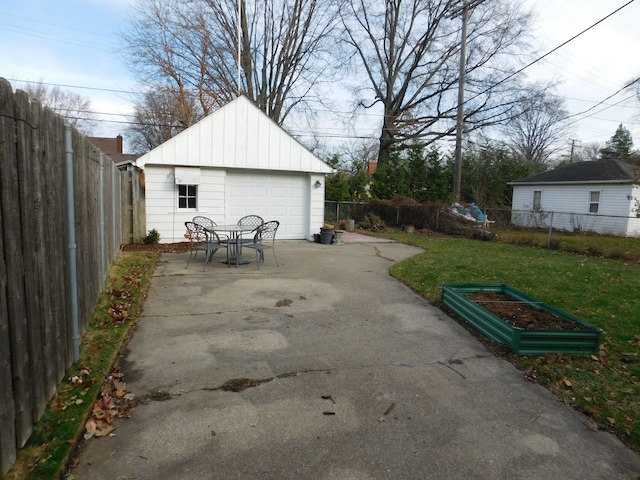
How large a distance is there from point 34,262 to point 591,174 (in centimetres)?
2348

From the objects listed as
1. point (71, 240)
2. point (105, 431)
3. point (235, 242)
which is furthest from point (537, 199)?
point (105, 431)

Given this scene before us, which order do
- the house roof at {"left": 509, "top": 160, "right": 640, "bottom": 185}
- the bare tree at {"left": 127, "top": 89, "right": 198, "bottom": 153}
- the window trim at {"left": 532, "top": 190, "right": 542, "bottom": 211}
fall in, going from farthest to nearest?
the bare tree at {"left": 127, "top": 89, "right": 198, "bottom": 153}, the window trim at {"left": 532, "top": 190, "right": 542, "bottom": 211}, the house roof at {"left": 509, "top": 160, "right": 640, "bottom": 185}

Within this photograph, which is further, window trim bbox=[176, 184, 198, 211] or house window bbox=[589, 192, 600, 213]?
house window bbox=[589, 192, 600, 213]

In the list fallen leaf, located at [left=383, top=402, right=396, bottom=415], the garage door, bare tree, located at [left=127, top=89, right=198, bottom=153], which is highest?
bare tree, located at [left=127, top=89, right=198, bottom=153]

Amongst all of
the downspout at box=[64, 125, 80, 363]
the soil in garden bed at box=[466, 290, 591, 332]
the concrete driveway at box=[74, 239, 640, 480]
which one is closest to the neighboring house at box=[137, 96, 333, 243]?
the concrete driveway at box=[74, 239, 640, 480]

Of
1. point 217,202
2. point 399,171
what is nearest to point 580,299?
point 217,202

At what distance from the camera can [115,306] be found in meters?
4.88

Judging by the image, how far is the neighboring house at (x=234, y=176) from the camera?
10.9m

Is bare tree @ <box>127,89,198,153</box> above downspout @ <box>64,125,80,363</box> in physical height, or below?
above

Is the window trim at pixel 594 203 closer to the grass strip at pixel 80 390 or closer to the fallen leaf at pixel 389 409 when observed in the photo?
the fallen leaf at pixel 389 409

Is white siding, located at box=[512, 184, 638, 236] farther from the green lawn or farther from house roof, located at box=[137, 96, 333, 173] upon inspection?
house roof, located at box=[137, 96, 333, 173]

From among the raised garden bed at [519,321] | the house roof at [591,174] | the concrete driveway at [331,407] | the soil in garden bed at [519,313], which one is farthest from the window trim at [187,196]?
the house roof at [591,174]

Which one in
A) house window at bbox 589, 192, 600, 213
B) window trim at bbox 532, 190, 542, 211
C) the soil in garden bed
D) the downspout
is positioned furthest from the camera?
window trim at bbox 532, 190, 542, 211

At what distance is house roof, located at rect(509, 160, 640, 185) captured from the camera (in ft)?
60.4
